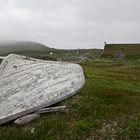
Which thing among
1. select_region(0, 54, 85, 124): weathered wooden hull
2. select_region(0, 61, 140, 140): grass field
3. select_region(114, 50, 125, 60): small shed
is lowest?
select_region(114, 50, 125, 60): small shed

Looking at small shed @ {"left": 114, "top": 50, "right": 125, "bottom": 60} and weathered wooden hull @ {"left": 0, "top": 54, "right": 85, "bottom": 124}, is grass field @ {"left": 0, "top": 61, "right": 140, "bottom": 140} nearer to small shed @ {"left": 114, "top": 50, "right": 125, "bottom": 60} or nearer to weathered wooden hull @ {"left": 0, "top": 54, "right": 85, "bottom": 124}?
weathered wooden hull @ {"left": 0, "top": 54, "right": 85, "bottom": 124}

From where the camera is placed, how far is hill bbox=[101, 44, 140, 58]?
390ft

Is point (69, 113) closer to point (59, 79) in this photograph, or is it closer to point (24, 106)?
point (24, 106)

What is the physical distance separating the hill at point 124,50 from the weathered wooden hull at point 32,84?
92330 mm

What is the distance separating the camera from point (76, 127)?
1752cm

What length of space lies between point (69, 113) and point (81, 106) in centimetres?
98

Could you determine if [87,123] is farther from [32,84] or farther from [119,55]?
[119,55]

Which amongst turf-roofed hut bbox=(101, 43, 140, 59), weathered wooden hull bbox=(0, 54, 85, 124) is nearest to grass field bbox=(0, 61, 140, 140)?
weathered wooden hull bbox=(0, 54, 85, 124)

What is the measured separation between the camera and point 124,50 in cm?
12188

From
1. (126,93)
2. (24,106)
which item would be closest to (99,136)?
(24,106)

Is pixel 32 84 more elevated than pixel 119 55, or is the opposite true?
pixel 32 84

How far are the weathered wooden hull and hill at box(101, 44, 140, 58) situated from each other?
92330 millimetres

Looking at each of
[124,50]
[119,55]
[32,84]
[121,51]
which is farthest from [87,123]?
[124,50]

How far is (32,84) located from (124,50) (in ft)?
329
